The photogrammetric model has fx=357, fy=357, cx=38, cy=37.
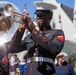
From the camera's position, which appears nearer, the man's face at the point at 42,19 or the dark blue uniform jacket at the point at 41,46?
the dark blue uniform jacket at the point at 41,46

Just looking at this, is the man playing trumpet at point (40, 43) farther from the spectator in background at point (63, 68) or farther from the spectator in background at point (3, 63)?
the spectator in background at point (63, 68)

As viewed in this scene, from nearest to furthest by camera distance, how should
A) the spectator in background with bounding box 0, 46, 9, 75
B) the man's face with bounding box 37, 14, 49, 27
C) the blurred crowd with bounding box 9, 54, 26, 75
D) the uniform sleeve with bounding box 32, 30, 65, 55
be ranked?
the uniform sleeve with bounding box 32, 30, 65, 55
the man's face with bounding box 37, 14, 49, 27
the spectator in background with bounding box 0, 46, 9, 75
the blurred crowd with bounding box 9, 54, 26, 75

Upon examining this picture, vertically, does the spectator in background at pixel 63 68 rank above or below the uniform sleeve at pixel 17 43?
below

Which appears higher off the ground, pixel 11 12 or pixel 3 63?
pixel 11 12

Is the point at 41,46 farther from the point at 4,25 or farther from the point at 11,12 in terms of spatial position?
the point at 4,25

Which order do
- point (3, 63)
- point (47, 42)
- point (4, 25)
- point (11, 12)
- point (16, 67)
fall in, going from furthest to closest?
1. point (16, 67)
2. point (4, 25)
3. point (3, 63)
4. point (11, 12)
5. point (47, 42)

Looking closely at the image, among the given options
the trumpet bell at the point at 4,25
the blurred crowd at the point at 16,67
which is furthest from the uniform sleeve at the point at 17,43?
the blurred crowd at the point at 16,67

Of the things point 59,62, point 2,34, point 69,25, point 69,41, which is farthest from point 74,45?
point 2,34

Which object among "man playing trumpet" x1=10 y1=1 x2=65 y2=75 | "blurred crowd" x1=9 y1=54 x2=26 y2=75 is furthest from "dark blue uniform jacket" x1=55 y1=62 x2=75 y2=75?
"man playing trumpet" x1=10 y1=1 x2=65 y2=75

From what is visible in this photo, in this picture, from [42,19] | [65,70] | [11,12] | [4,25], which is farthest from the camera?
[65,70]

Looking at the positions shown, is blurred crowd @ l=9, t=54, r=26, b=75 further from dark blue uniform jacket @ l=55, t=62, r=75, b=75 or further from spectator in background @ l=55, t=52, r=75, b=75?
dark blue uniform jacket @ l=55, t=62, r=75, b=75

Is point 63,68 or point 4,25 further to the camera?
point 63,68

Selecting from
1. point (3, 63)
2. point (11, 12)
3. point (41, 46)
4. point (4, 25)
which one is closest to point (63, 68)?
point (4, 25)

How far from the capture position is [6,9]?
389cm
